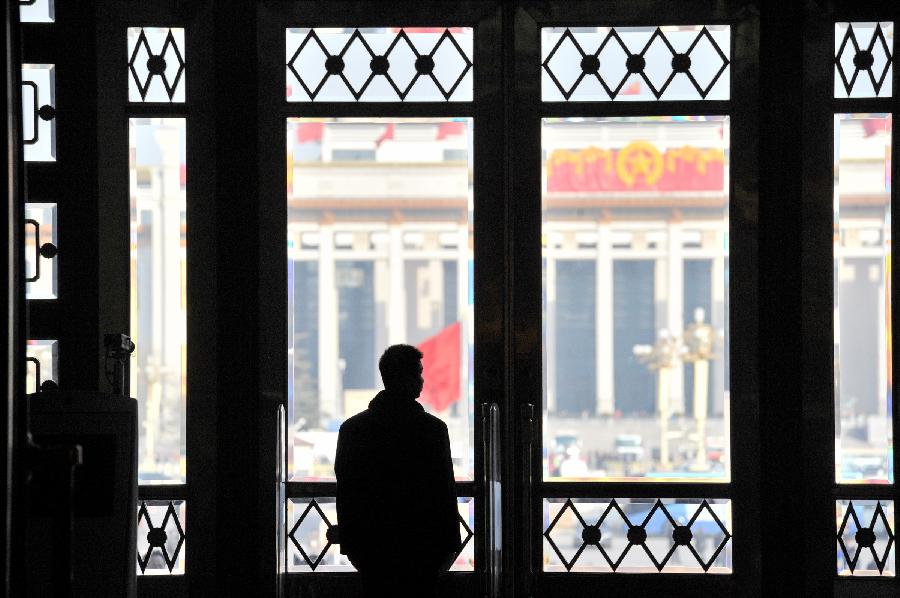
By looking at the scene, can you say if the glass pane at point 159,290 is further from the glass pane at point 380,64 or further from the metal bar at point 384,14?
the metal bar at point 384,14

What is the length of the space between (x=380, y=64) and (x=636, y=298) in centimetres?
135

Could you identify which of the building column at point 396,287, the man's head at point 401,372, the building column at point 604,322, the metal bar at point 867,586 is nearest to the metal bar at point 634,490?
the building column at point 604,322

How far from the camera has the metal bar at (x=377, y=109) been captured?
11.9 ft

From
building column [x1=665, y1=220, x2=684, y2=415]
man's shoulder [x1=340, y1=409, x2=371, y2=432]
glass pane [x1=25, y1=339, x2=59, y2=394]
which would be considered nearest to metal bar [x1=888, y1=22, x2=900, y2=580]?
building column [x1=665, y1=220, x2=684, y2=415]

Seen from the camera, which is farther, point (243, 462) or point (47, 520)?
point (243, 462)

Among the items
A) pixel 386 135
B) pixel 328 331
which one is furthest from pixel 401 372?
pixel 386 135

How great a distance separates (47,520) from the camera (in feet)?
9.16

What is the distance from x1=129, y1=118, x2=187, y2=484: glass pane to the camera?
11.8 feet

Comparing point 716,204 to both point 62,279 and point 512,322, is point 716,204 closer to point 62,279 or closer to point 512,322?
point 512,322

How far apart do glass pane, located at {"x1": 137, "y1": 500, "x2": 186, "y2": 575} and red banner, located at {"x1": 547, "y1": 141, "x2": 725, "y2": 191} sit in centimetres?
191

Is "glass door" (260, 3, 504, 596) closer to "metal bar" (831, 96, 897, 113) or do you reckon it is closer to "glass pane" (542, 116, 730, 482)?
"glass pane" (542, 116, 730, 482)

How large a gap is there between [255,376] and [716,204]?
74.0 inches

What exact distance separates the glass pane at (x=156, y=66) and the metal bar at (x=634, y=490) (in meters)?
2.07

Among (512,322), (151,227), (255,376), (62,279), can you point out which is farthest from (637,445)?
(62,279)
